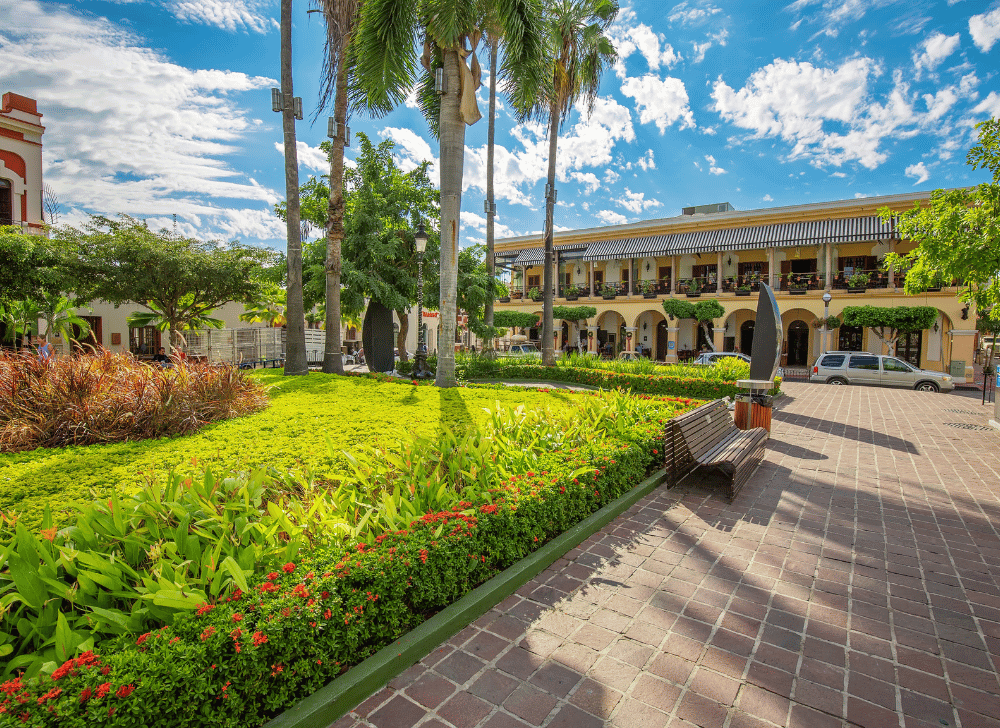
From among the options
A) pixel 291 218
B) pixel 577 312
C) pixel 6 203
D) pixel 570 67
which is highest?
pixel 570 67

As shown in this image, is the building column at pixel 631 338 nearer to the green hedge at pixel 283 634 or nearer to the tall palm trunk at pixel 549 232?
the tall palm trunk at pixel 549 232

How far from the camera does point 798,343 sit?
28.5m

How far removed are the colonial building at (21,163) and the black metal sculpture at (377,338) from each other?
14.6m

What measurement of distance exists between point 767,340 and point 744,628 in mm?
6618

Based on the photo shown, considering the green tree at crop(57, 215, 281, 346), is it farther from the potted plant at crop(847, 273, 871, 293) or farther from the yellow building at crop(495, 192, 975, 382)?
the potted plant at crop(847, 273, 871, 293)

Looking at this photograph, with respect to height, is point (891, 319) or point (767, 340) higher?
point (891, 319)

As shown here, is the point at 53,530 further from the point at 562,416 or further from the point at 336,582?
the point at 562,416

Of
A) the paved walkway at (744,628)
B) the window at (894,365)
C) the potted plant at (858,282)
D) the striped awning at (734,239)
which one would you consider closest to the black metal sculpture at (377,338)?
the paved walkway at (744,628)

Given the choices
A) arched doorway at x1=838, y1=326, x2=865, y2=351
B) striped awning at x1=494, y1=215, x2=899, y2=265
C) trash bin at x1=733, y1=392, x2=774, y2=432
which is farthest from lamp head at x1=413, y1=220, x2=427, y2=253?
arched doorway at x1=838, y1=326, x2=865, y2=351

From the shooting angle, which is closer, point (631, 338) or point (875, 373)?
point (875, 373)

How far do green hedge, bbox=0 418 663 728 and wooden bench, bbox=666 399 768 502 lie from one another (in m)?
2.26

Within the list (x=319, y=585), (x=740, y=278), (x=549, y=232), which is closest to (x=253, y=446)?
(x=319, y=585)

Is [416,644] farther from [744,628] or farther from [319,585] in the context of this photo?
[744,628]

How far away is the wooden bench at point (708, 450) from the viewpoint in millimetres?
5234
